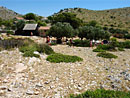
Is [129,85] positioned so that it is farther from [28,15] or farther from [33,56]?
[28,15]

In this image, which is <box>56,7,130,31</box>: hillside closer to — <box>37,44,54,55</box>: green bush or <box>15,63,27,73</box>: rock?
<box>37,44,54,55</box>: green bush

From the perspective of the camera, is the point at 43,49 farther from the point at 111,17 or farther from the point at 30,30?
the point at 111,17

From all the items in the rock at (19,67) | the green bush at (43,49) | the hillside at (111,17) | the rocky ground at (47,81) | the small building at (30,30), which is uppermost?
the hillside at (111,17)

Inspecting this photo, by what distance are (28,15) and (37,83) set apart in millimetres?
88800

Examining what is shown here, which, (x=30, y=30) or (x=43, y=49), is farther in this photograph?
(x=30, y=30)

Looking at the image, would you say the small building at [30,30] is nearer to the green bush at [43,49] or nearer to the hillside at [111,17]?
the green bush at [43,49]

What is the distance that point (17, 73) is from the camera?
7.61 meters

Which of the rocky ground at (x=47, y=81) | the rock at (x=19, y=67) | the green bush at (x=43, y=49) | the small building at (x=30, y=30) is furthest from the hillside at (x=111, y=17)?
the rock at (x=19, y=67)

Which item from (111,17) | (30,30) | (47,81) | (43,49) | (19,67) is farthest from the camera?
(111,17)

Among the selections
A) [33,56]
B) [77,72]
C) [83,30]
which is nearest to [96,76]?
[77,72]

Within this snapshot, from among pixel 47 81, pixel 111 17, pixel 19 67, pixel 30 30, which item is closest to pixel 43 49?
pixel 19 67

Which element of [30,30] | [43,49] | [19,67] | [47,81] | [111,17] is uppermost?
[111,17]

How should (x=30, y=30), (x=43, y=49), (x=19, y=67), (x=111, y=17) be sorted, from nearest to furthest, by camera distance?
(x=19, y=67) → (x=43, y=49) → (x=30, y=30) → (x=111, y=17)

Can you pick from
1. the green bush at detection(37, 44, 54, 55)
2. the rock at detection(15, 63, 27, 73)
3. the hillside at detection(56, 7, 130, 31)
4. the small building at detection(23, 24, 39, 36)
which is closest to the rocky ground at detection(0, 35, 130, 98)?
the rock at detection(15, 63, 27, 73)
